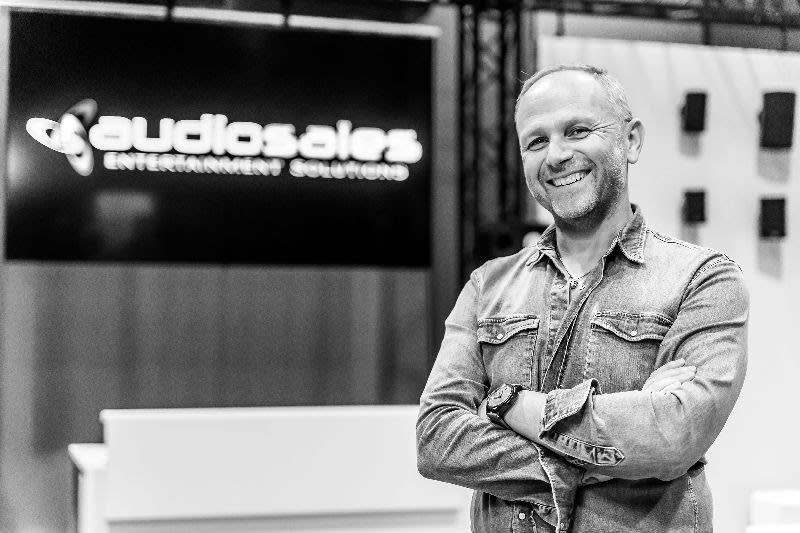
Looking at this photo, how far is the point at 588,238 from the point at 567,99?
23cm

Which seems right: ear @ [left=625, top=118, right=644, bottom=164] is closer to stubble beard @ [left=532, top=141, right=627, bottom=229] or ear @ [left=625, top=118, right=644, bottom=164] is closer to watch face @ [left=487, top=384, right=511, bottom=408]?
stubble beard @ [left=532, top=141, right=627, bottom=229]

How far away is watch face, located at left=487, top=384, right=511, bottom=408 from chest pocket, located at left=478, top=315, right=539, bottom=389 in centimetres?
Answer: 4

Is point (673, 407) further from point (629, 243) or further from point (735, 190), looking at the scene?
point (735, 190)

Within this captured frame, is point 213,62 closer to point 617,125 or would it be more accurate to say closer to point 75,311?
point 75,311

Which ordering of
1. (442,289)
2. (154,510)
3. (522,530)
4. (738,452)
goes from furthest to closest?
(442,289) < (738,452) < (154,510) < (522,530)

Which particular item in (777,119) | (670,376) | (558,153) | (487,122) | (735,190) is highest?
(487,122)

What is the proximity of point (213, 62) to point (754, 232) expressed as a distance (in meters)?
3.45

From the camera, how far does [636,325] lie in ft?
5.10

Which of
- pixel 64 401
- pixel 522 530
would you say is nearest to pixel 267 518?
pixel 64 401

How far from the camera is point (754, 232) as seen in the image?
6254 millimetres

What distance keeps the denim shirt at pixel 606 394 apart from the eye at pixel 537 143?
17 centimetres

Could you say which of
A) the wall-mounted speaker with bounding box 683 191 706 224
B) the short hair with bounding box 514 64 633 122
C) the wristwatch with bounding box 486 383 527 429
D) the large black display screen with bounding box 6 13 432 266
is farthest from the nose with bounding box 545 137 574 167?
the large black display screen with bounding box 6 13 432 266

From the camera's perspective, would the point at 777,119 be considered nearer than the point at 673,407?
No

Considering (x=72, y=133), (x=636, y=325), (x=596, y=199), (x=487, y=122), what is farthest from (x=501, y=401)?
(x=487, y=122)
